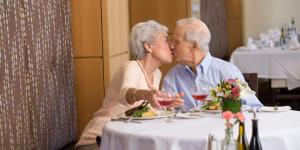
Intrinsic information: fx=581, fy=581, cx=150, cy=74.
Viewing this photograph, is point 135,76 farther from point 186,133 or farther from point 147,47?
point 186,133

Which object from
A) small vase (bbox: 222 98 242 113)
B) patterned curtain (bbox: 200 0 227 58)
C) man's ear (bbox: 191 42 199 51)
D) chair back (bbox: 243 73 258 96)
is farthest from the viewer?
patterned curtain (bbox: 200 0 227 58)

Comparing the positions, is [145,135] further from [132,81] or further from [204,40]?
[204,40]

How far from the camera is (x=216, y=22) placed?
28.9 feet

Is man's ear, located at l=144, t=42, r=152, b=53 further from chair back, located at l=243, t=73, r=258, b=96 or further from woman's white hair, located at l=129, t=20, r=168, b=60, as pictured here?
chair back, located at l=243, t=73, r=258, b=96

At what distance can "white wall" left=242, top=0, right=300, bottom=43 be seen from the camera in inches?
378

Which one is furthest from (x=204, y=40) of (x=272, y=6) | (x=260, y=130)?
(x=272, y=6)

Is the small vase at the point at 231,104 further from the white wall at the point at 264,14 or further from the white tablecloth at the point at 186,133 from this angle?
the white wall at the point at 264,14

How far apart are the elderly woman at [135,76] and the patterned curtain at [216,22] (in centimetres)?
393

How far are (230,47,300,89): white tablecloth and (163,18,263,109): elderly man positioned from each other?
350 cm

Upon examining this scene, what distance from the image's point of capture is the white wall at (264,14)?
959 centimetres

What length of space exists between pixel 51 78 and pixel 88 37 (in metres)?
0.56

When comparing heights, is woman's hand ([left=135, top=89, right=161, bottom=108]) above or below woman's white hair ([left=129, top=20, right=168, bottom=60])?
below

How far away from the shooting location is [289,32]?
8617 millimetres

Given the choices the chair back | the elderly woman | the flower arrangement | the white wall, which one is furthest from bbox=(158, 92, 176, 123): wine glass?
the white wall
